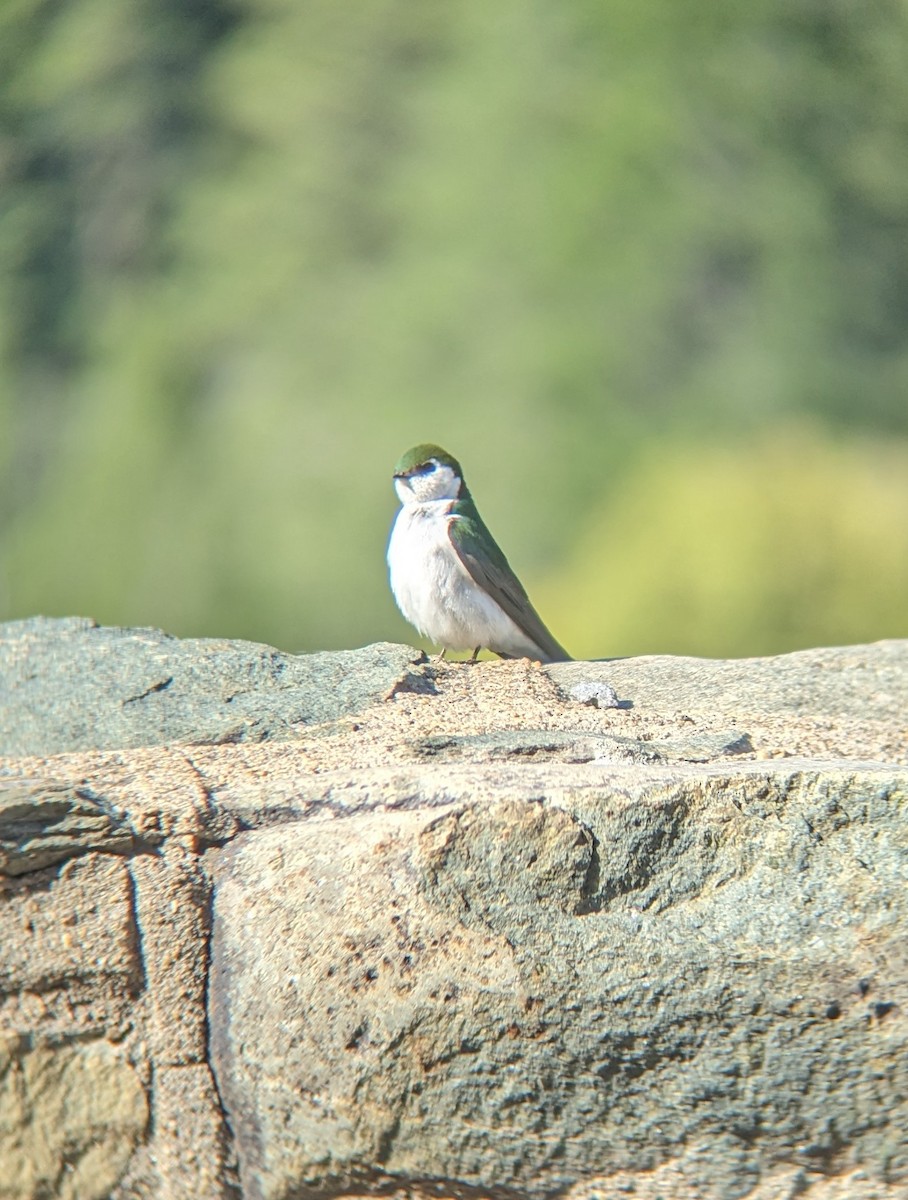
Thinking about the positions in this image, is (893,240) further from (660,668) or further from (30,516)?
(660,668)

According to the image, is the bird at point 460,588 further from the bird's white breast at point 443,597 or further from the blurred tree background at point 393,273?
the blurred tree background at point 393,273

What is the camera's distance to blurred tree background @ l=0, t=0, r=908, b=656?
1670 centimetres

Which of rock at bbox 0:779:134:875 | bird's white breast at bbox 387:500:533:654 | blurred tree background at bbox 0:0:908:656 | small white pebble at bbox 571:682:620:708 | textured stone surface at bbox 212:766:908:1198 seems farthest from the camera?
blurred tree background at bbox 0:0:908:656

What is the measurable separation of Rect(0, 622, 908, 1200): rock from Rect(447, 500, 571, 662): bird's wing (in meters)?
2.58

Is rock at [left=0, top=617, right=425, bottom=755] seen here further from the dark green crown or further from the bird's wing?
the dark green crown

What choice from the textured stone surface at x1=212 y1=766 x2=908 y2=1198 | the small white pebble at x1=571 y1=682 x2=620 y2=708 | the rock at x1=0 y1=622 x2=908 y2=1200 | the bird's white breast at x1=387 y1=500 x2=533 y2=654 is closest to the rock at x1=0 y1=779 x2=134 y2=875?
the rock at x1=0 y1=622 x2=908 y2=1200

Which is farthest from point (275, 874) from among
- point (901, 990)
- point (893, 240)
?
point (893, 240)

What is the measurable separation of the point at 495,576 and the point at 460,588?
12 centimetres

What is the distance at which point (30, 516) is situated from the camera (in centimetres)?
1814

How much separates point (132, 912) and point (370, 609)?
44.7 feet

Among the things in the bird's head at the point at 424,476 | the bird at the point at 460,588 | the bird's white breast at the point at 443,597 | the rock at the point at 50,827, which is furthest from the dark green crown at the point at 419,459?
the rock at the point at 50,827

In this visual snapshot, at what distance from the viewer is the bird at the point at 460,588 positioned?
5.23 metres

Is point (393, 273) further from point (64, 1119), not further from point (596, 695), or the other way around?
point (64, 1119)

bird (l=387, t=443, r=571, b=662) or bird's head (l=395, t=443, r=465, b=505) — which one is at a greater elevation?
bird's head (l=395, t=443, r=465, b=505)
